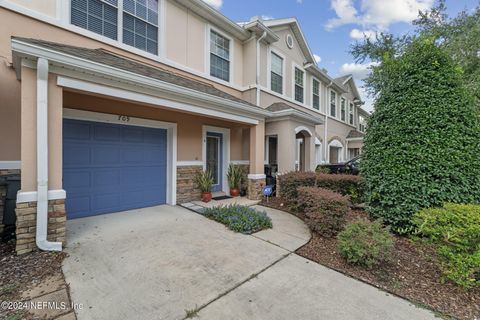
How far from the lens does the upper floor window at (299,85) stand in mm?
11747

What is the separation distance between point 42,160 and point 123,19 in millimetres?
4622

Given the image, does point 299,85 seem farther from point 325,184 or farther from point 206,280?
point 206,280

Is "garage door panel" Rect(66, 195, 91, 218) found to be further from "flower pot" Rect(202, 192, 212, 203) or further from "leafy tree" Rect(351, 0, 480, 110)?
"leafy tree" Rect(351, 0, 480, 110)

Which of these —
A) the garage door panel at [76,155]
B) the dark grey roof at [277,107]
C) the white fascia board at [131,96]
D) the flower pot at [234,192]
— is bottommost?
the flower pot at [234,192]

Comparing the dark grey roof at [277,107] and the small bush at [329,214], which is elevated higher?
the dark grey roof at [277,107]

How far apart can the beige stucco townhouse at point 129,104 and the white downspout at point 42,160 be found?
0.5 inches

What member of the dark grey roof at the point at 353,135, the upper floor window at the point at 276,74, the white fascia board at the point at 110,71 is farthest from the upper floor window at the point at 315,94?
the white fascia board at the point at 110,71

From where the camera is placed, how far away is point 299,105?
11883 millimetres

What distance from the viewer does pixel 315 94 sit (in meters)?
13.5

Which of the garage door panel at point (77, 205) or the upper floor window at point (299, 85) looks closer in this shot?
the garage door panel at point (77, 205)

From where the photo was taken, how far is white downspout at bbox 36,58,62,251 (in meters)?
3.46

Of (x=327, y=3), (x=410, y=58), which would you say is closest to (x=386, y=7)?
(x=327, y=3)

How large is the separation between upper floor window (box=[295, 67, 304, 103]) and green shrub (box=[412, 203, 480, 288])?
30.7 feet

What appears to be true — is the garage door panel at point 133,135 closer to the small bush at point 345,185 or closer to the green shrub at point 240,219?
the green shrub at point 240,219
